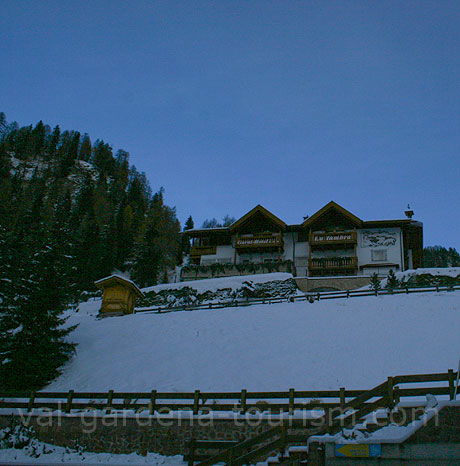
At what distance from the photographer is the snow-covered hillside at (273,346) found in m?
16.1

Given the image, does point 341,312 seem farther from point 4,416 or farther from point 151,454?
point 4,416

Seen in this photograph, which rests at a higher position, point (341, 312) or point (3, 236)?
point (3, 236)

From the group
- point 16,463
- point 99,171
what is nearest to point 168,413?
point 16,463

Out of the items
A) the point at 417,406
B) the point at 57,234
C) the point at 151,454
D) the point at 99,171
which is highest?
the point at 99,171

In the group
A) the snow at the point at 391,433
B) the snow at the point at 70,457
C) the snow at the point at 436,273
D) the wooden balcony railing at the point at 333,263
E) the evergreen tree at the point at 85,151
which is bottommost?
the snow at the point at 70,457

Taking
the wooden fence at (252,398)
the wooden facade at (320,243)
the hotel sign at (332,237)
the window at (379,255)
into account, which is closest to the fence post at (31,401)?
the wooden fence at (252,398)

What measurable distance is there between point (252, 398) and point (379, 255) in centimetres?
3108

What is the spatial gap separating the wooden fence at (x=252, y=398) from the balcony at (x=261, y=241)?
28.1m

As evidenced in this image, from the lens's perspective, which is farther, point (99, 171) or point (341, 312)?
point (99, 171)

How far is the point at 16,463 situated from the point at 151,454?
134 inches

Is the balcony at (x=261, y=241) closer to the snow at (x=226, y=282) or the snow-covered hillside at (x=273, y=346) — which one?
the snow at (x=226, y=282)

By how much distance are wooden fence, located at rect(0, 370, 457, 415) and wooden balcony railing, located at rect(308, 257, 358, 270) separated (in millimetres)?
24984

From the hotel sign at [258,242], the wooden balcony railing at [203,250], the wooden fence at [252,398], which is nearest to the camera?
the wooden fence at [252,398]

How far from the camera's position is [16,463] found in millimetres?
11461
